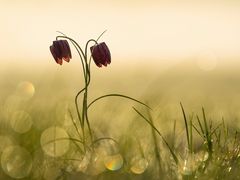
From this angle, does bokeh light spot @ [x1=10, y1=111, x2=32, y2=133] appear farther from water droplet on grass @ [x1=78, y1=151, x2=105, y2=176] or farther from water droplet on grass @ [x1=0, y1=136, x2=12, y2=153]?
water droplet on grass @ [x1=78, y1=151, x2=105, y2=176]

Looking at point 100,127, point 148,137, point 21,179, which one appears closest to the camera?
point 21,179

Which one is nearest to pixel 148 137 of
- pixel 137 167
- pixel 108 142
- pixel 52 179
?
pixel 108 142

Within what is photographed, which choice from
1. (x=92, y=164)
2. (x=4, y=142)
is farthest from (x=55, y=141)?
(x=92, y=164)

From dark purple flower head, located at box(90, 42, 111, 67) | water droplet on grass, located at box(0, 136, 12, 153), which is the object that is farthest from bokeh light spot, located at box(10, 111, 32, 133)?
dark purple flower head, located at box(90, 42, 111, 67)

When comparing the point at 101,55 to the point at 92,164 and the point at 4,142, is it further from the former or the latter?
the point at 92,164

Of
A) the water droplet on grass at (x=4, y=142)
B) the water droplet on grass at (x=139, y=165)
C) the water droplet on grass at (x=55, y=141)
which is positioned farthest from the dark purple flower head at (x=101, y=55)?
the water droplet on grass at (x=139, y=165)

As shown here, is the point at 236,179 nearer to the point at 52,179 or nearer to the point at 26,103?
the point at 52,179

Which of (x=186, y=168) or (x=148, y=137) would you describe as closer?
(x=186, y=168)
